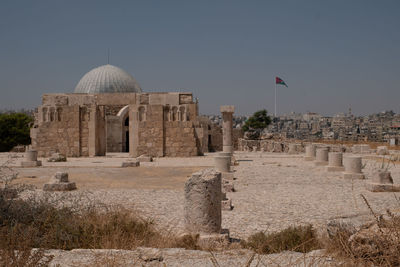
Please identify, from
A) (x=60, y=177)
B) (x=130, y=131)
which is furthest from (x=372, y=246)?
(x=130, y=131)

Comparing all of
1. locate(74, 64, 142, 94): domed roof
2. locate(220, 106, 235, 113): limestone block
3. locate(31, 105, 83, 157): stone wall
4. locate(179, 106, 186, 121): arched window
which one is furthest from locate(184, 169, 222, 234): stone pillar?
locate(74, 64, 142, 94): domed roof

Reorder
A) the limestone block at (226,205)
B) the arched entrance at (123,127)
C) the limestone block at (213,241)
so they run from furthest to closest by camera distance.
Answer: the arched entrance at (123,127) < the limestone block at (226,205) < the limestone block at (213,241)

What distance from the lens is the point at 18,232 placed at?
168 inches

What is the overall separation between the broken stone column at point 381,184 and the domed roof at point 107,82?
32.1 meters

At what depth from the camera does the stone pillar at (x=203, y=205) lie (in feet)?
15.4

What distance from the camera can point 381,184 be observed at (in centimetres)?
909

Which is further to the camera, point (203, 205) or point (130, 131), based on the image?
point (130, 131)

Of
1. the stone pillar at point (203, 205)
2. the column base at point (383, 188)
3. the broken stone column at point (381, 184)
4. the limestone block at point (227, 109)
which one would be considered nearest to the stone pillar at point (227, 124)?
the limestone block at point (227, 109)

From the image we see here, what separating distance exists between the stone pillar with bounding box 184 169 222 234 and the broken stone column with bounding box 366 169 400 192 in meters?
5.97

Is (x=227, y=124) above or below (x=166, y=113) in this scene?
below

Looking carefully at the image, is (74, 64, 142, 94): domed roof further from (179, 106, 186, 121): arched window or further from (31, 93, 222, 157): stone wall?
(179, 106, 186, 121): arched window

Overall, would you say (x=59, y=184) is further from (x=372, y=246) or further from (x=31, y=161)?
(x=31, y=161)

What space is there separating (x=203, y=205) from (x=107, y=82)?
3605 cm

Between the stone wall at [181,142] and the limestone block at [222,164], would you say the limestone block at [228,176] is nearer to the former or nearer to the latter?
the limestone block at [222,164]
